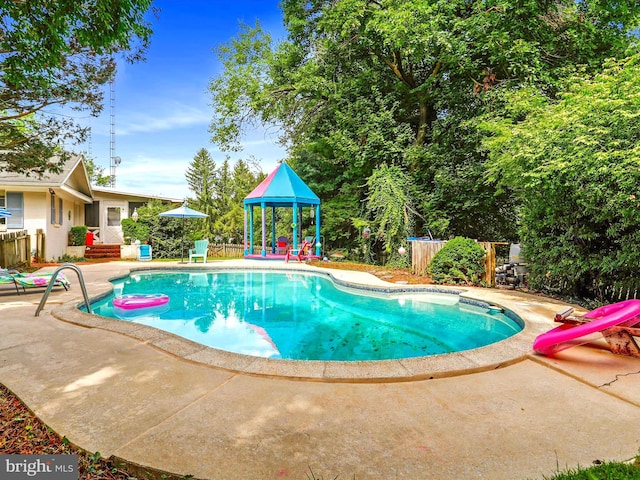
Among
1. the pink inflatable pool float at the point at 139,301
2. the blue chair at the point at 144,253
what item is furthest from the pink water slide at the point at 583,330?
the blue chair at the point at 144,253

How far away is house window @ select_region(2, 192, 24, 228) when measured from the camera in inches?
556

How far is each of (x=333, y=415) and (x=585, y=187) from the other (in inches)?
235

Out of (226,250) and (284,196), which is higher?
(284,196)

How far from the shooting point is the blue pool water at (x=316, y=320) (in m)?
5.58

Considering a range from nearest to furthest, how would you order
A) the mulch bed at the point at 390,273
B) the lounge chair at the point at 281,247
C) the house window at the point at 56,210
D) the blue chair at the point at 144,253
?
the mulch bed at the point at 390,273 < the house window at the point at 56,210 < the blue chair at the point at 144,253 < the lounge chair at the point at 281,247

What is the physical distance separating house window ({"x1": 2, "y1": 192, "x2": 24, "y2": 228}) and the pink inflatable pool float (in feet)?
29.3

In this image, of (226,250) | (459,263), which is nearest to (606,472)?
(459,263)

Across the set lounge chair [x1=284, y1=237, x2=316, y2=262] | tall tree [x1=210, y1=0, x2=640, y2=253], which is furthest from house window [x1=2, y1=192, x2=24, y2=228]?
lounge chair [x1=284, y1=237, x2=316, y2=262]

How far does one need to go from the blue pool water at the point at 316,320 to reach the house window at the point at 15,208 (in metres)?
7.09

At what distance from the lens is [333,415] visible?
260 centimetres

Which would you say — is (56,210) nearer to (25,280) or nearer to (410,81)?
(25,280)

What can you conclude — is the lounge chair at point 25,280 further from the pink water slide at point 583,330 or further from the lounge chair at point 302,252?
the pink water slide at point 583,330

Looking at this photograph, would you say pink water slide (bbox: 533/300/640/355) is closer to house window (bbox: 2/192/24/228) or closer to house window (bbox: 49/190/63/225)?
house window (bbox: 49/190/63/225)

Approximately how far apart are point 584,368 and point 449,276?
20.2 feet
